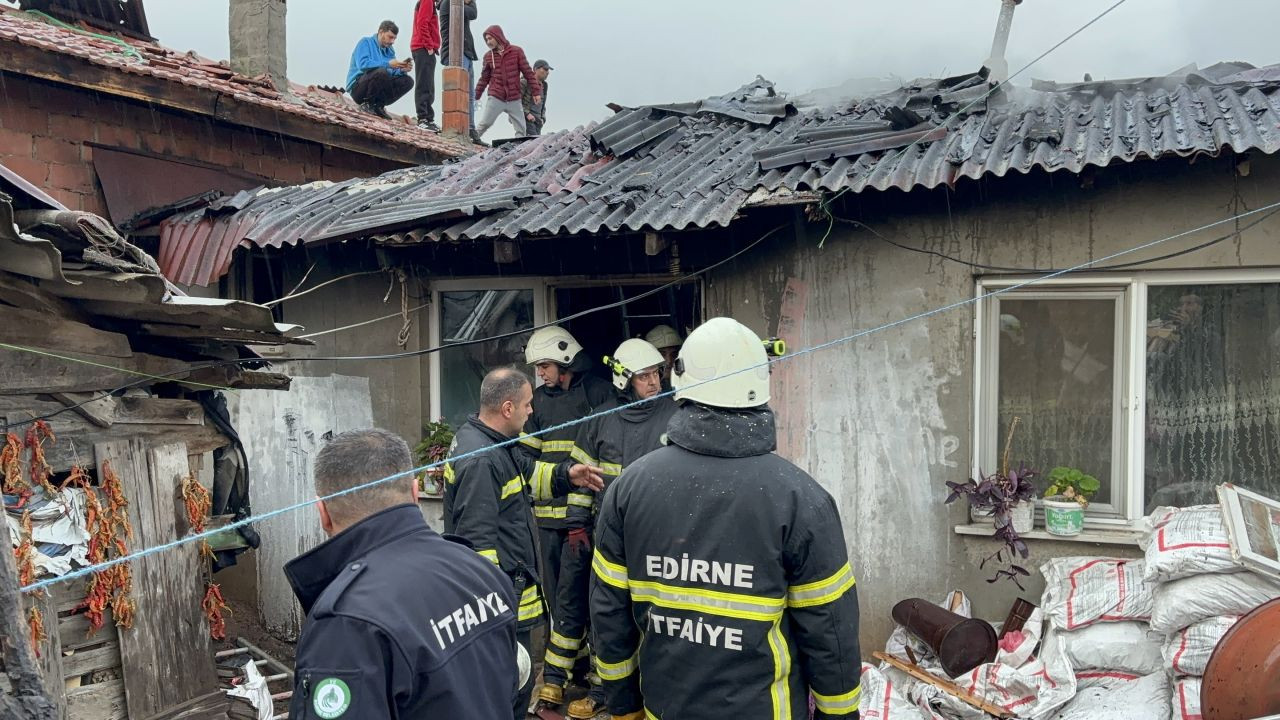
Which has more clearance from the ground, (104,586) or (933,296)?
(933,296)

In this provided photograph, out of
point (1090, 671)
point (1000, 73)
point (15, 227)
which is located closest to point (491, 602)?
point (15, 227)

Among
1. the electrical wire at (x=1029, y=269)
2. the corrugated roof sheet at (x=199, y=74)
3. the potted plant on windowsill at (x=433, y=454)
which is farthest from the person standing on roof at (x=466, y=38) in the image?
the electrical wire at (x=1029, y=269)

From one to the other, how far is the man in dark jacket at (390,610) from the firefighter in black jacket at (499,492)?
5.77 feet

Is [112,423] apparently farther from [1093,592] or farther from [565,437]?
[1093,592]

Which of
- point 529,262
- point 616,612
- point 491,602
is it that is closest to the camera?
point 491,602

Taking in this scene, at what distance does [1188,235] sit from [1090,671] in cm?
239

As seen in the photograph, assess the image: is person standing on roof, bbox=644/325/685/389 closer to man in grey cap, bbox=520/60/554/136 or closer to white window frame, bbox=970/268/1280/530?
white window frame, bbox=970/268/1280/530

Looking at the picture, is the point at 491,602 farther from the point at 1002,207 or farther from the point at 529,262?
the point at 529,262

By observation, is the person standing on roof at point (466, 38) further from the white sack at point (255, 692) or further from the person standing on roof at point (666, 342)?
the white sack at point (255, 692)

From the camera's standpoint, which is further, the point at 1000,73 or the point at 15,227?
the point at 1000,73

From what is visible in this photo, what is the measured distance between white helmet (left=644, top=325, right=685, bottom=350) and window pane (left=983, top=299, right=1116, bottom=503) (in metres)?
2.06

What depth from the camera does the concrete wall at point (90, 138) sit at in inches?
341

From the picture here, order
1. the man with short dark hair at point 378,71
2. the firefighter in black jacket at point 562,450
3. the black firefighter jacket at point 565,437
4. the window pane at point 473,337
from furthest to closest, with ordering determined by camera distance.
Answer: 1. the man with short dark hair at point 378,71
2. the window pane at point 473,337
3. the black firefighter jacket at point 565,437
4. the firefighter in black jacket at point 562,450

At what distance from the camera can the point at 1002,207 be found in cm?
543
